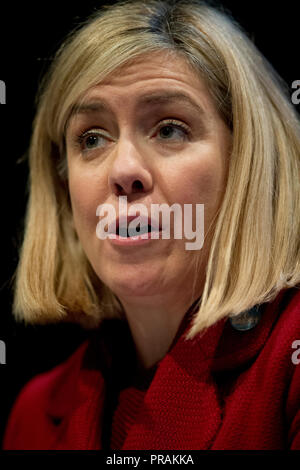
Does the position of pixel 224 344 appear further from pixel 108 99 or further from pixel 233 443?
pixel 108 99

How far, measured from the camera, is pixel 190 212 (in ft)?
3.14

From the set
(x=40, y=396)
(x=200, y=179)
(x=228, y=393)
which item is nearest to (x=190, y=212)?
(x=200, y=179)

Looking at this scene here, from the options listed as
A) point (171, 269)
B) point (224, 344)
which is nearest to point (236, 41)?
point (171, 269)

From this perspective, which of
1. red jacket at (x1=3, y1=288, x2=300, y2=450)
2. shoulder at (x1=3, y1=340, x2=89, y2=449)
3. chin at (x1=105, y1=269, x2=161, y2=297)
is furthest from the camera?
shoulder at (x1=3, y1=340, x2=89, y2=449)

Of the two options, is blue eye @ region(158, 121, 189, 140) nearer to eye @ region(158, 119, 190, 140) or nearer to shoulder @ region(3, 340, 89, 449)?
eye @ region(158, 119, 190, 140)

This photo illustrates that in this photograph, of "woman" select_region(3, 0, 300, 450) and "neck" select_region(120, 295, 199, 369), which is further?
"neck" select_region(120, 295, 199, 369)

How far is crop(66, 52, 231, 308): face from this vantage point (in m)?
0.95

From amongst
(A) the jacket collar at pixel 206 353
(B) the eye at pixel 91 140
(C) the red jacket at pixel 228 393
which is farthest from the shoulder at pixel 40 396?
(B) the eye at pixel 91 140

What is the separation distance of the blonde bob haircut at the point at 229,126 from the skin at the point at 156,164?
0.07 feet

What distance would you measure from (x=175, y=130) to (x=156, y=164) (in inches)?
2.6


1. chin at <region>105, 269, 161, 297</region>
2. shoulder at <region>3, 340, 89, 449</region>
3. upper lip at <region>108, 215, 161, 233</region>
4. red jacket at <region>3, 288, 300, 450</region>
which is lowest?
shoulder at <region>3, 340, 89, 449</region>

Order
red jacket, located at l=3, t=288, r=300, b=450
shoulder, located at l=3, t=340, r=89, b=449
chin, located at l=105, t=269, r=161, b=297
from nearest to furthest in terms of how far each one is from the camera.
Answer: red jacket, located at l=3, t=288, r=300, b=450, chin, located at l=105, t=269, r=161, b=297, shoulder, located at l=3, t=340, r=89, b=449

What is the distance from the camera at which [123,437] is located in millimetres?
1044

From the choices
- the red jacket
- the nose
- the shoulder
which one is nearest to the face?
the nose
